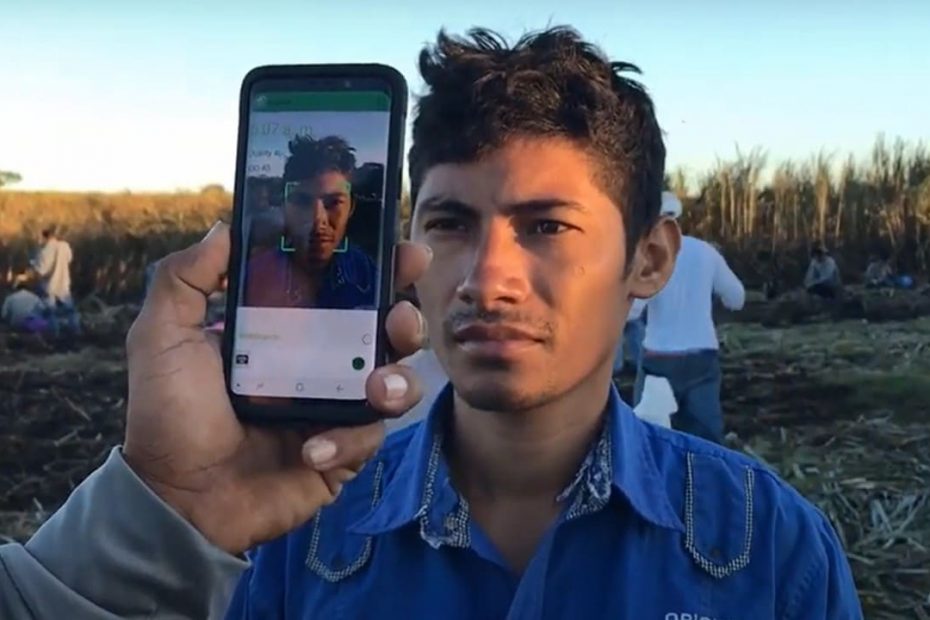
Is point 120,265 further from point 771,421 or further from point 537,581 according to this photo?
point 537,581

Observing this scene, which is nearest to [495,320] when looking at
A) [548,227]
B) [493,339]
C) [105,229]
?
[493,339]

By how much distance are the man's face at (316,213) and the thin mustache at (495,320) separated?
0.92 feet

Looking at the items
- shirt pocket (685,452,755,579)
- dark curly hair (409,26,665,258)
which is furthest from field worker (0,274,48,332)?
shirt pocket (685,452,755,579)

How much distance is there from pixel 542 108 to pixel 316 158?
0.47 meters

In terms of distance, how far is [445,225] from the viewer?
1646 millimetres

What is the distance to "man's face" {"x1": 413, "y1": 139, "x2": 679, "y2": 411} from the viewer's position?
1.56m

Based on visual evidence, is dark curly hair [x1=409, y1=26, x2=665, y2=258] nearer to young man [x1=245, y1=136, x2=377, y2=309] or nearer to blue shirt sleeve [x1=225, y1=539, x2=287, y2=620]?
young man [x1=245, y1=136, x2=377, y2=309]

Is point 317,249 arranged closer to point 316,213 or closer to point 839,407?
point 316,213

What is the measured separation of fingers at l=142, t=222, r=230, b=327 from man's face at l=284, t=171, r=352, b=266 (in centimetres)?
8

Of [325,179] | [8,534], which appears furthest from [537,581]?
[8,534]

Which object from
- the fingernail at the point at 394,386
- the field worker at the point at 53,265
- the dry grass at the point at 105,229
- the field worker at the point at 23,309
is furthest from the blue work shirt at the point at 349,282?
the field worker at the point at 23,309

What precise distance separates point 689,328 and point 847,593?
388 centimetres

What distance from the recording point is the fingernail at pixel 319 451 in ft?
4.13

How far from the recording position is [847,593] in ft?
4.98
